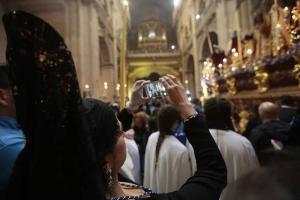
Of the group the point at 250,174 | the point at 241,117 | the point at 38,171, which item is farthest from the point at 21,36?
the point at 241,117

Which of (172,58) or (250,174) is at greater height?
(172,58)

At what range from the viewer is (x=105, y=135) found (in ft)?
4.03

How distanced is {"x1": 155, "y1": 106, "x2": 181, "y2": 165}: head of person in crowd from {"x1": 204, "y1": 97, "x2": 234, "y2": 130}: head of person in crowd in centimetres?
27

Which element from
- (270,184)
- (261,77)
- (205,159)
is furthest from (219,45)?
(270,184)

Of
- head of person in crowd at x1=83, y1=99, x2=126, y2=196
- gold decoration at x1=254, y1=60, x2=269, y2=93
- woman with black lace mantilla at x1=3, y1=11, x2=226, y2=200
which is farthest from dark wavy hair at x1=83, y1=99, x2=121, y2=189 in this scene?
gold decoration at x1=254, y1=60, x2=269, y2=93

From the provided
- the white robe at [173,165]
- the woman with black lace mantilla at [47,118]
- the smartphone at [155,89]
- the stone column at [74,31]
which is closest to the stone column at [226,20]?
the stone column at [74,31]

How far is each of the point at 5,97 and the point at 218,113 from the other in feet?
5.12

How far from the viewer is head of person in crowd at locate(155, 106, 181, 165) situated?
9.98ft

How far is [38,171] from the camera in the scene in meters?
0.97

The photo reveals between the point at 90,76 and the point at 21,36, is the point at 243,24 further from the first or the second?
the point at 21,36

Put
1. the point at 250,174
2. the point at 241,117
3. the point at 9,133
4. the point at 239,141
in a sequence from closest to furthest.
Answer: the point at 250,174, the point at 9,133, the point at 239,141, the point at 241,117

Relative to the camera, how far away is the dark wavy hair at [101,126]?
1.19 meters

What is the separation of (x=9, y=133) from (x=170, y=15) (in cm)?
4450

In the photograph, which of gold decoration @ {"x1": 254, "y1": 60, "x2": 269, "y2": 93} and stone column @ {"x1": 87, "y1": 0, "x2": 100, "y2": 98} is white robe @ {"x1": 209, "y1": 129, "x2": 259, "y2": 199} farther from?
stone column @ {"x1": 87, "y1": 0, "x2": 100, "y2": 98}
